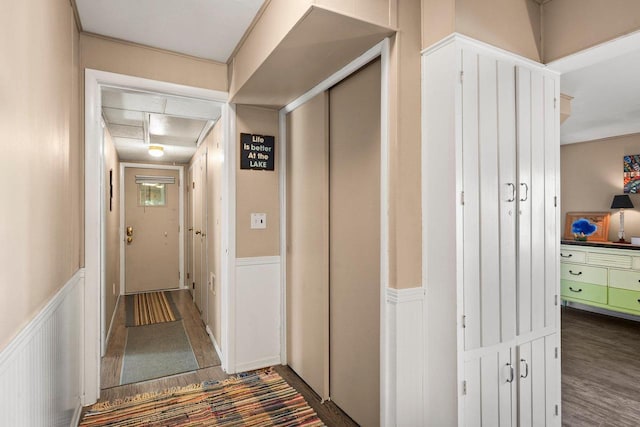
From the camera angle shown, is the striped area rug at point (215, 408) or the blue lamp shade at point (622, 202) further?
the blue lamp shade at point (622, 202)

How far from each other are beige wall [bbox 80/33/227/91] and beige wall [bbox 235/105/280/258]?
332 millimetres

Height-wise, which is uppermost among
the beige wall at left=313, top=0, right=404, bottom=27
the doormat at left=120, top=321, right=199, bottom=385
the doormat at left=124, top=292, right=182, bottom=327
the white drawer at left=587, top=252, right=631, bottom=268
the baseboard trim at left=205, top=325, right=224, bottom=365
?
the beige wall at left=313, top=0, right=404, bottom=27

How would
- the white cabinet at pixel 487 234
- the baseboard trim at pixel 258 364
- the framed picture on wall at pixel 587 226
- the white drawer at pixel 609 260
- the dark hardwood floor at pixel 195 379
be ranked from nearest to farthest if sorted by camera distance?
the white cabinet at pixel 487 234 < the dark hardwood floor at pixel 195 379 < the baseboard trim at pixel 258 364 < the white drawer at pixel 609 260 < the framed picture on wall at pixel 587 226

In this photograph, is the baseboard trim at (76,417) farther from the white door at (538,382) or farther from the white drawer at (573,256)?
the white drawer at (573,256)

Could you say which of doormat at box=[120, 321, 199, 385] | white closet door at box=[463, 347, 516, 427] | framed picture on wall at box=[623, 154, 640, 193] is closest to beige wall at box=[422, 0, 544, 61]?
white closet door at box=[463, 347, 516, 427]

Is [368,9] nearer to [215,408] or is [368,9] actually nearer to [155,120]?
[215,408]

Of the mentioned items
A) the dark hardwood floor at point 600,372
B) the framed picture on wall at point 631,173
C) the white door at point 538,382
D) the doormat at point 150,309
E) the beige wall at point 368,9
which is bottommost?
the dark hardwood floor at point 600,372

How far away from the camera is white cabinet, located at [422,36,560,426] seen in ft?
5.39

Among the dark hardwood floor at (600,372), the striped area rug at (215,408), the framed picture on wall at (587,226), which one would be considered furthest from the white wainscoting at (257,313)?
the framed picture on wall at (587,226)

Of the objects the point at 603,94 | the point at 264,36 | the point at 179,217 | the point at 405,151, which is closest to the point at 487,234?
the point at 405,151

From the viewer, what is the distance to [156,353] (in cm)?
331

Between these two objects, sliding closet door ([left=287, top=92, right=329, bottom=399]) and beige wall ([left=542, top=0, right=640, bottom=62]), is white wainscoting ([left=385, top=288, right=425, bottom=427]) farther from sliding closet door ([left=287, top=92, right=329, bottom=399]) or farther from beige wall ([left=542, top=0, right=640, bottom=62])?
beige wall ([left=542, top=0, right=640, bottom=62])

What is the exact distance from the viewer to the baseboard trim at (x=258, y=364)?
2.89 meters

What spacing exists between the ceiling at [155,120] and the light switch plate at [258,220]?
972mm
